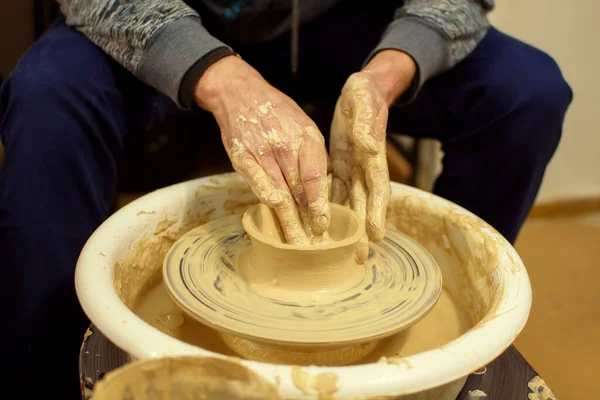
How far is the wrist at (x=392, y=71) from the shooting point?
121cm

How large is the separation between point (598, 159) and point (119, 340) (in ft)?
7.88

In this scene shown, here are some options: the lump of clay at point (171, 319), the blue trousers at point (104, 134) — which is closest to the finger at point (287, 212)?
the lump of clay at point (171, 319)

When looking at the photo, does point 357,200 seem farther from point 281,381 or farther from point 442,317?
point 281,381

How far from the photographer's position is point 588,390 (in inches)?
62.3

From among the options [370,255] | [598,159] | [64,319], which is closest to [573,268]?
[598,159]

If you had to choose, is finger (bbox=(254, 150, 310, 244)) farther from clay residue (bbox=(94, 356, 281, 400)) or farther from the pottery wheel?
clay residue (bbox=(94, 356, 281, 400))

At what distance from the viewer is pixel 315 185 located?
95cm

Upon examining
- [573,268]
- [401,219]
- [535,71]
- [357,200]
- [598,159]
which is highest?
[535,71]

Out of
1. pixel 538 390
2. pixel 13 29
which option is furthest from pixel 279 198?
pixel 13 29

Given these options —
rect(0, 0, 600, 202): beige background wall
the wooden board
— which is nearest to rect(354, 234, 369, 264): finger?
the wooden board

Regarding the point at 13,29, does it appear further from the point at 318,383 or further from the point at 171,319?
the point at 318,383

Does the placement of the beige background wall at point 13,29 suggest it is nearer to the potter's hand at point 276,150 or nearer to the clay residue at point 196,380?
the potter's hand at point 276,150

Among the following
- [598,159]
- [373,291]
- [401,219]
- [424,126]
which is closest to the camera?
[373,291]

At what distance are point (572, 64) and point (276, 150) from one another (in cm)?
185
